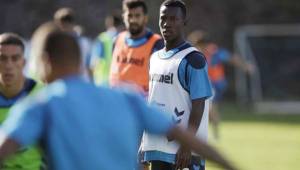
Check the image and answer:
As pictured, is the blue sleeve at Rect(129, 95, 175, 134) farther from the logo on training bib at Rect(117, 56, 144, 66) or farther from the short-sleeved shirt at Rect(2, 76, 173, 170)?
the logo on training bib at Rect(117, 56, 144, 66)

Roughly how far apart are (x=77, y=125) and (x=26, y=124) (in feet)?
0.75

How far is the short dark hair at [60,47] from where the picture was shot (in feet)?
12.7

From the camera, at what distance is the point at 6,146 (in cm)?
380

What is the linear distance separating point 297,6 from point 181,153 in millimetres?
20413

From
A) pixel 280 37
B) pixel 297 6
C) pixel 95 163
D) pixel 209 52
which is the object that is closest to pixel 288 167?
pixel 209 52

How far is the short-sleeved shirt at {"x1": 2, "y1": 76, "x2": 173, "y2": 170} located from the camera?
380cm

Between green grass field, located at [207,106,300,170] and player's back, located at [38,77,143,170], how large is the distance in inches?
221

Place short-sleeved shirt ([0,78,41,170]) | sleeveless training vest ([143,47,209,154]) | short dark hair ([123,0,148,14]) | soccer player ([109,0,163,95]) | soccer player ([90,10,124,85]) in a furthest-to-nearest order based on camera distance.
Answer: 1. soccer player ([90,10,124,85])
2. short dark hair ([123,0,148,14])
3. soccer player ([109,0,163,95])
4. sleeveless training vest ([143,47,209,154])
5. short-sleeved shirt ([0,78,41,170])

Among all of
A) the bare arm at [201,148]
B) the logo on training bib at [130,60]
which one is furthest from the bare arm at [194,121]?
the bare arm at [201,148]

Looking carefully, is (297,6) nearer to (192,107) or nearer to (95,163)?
(192,107)

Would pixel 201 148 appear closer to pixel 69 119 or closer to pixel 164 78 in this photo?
pixel 69 119

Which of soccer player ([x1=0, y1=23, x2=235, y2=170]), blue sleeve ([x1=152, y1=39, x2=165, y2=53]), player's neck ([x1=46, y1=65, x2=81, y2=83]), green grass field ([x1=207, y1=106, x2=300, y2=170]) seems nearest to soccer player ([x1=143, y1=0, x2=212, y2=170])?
blue sleeve ([x1=152, y1=39, x2=165, y2=53])

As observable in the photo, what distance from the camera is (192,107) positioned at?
641cm

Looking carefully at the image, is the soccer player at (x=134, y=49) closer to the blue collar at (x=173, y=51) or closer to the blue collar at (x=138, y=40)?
the blue collar at (x=138, y=40)
